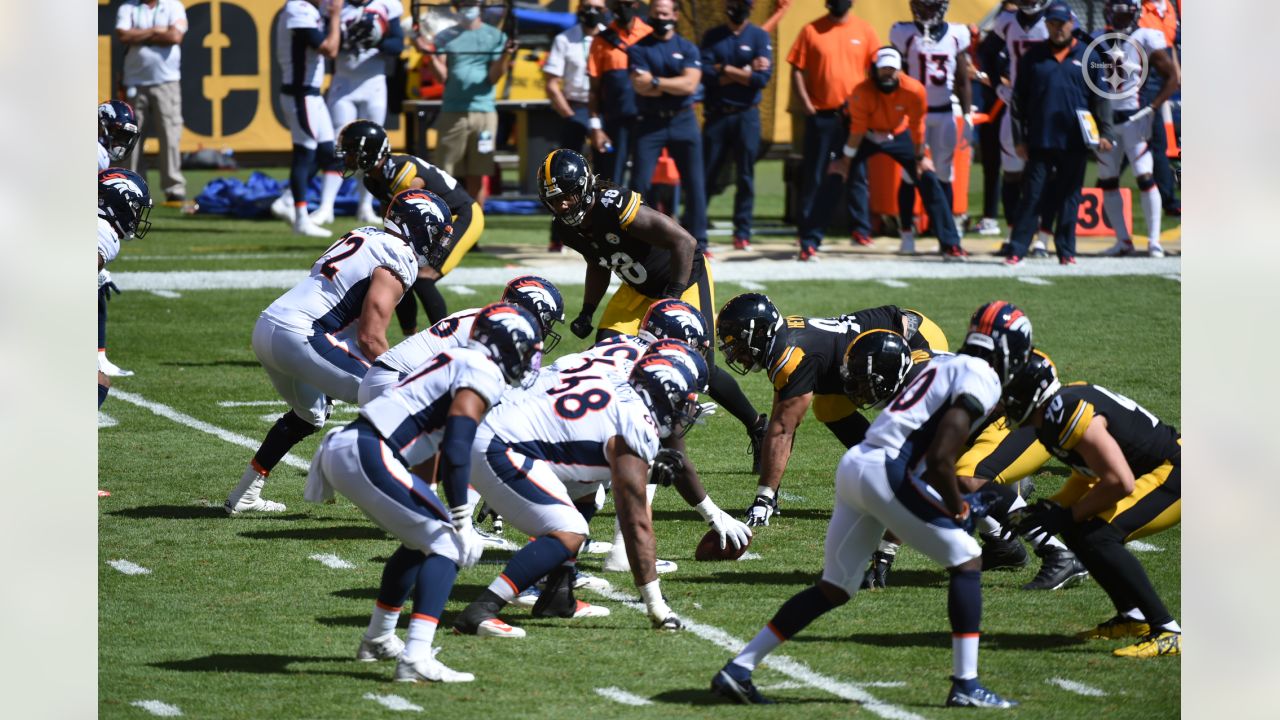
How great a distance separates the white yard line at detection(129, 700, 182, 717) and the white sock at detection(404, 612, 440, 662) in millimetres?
738

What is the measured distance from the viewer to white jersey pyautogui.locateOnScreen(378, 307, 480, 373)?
7.70 metres

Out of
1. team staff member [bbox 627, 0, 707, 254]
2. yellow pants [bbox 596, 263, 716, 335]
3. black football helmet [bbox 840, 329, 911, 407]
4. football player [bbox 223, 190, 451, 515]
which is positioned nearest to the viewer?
black football helmet [bbox 840, 329, 911, 407]

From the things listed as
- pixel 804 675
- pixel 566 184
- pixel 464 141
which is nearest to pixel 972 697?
pixel 804 675

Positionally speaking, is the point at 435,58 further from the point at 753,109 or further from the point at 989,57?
the point at 989,57

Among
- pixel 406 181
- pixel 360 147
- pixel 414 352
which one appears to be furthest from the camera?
pixel 406 181

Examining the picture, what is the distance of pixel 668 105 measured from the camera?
Answer: 14.9 metres

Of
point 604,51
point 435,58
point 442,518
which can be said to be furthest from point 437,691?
point 435,58

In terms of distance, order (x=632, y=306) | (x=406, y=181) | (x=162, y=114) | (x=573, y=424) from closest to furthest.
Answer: (x=573, y=424) → (x=632, y=306) → (x=406, y=181) → (x=162, y=114)

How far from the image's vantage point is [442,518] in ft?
19.7

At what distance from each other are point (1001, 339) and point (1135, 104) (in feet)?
33.8

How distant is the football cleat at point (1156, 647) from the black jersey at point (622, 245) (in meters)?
3.04

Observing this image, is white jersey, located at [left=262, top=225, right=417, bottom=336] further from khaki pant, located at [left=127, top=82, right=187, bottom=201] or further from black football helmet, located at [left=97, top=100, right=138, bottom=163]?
khaki pant, located at [left=127, top=82, right=187, bottom=201]

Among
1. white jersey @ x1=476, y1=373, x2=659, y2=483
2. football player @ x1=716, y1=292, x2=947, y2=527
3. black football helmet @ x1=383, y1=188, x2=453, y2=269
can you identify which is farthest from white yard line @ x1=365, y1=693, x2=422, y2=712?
black football helmet @ x1=383, y1=188, x2=453, y2=269

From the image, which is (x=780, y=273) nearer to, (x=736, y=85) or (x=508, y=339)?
(x=736, y=85)
